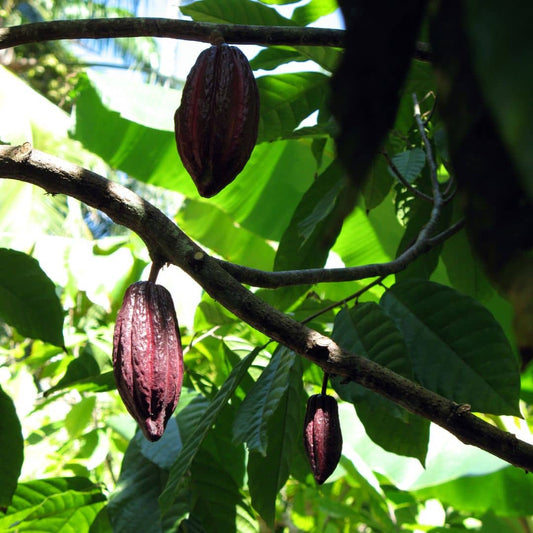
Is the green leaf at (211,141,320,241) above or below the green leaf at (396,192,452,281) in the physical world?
above

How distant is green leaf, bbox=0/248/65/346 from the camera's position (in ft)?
4.08

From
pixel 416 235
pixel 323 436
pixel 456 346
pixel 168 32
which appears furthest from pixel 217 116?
pixel 416 235

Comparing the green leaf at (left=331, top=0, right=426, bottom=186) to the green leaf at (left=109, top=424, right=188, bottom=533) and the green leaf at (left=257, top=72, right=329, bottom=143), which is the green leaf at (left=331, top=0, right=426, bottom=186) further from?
the green leaf at (left=257, top=72, right=329, bottom=143)

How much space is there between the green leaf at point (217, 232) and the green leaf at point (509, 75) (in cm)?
227

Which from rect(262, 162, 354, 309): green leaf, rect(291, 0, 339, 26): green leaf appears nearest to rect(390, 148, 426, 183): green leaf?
rect(262, 162, 354, 309): green leaf

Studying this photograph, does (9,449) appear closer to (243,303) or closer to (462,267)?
(243,303)

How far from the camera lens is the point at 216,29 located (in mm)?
854

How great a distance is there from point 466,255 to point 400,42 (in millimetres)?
1493

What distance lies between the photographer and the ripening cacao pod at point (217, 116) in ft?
2.72

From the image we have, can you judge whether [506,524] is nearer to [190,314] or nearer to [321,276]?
[190,314]

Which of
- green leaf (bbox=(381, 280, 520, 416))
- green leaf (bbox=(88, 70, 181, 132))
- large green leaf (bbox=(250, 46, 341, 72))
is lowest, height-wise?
green leaf (bbox=(381, 280, 520, 416))

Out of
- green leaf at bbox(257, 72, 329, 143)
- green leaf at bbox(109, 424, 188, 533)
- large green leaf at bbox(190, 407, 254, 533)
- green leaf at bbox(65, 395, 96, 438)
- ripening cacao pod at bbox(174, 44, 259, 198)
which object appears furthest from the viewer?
green leaf at bbox(65, 395, 96, 438)

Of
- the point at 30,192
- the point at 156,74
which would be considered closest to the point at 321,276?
the point at 30,192

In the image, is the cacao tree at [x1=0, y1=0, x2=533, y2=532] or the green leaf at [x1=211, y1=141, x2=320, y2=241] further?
the green leaf at [x1=211, y1=141, x2=320, y2=241]
